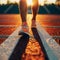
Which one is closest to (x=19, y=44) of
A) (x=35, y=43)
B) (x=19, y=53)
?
(x=35, y=43)

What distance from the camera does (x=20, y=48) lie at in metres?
2.98

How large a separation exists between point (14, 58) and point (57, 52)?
1.58 feet

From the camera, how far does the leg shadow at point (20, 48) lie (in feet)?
8.27

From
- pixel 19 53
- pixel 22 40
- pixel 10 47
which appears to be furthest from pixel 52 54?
pixel 22 40

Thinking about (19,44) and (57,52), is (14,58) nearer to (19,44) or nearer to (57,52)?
(57,52)

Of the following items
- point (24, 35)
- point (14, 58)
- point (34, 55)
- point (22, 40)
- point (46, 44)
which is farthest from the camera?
point (24, 35)

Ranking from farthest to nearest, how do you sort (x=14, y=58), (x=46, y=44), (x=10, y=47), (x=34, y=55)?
(x=46, y=44)
(x=10, y=47)
(x=34, y=55)
(x=14, y=58)

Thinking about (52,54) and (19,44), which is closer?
(52,54)

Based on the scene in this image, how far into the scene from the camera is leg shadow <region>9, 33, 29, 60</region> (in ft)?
8.27

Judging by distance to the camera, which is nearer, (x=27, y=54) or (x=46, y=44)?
(x=27, y=54)

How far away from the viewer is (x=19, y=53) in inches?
106

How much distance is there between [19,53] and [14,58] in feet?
0.84

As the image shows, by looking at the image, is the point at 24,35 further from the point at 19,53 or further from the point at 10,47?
the point at 19,53

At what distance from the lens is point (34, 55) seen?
8.72 ft
